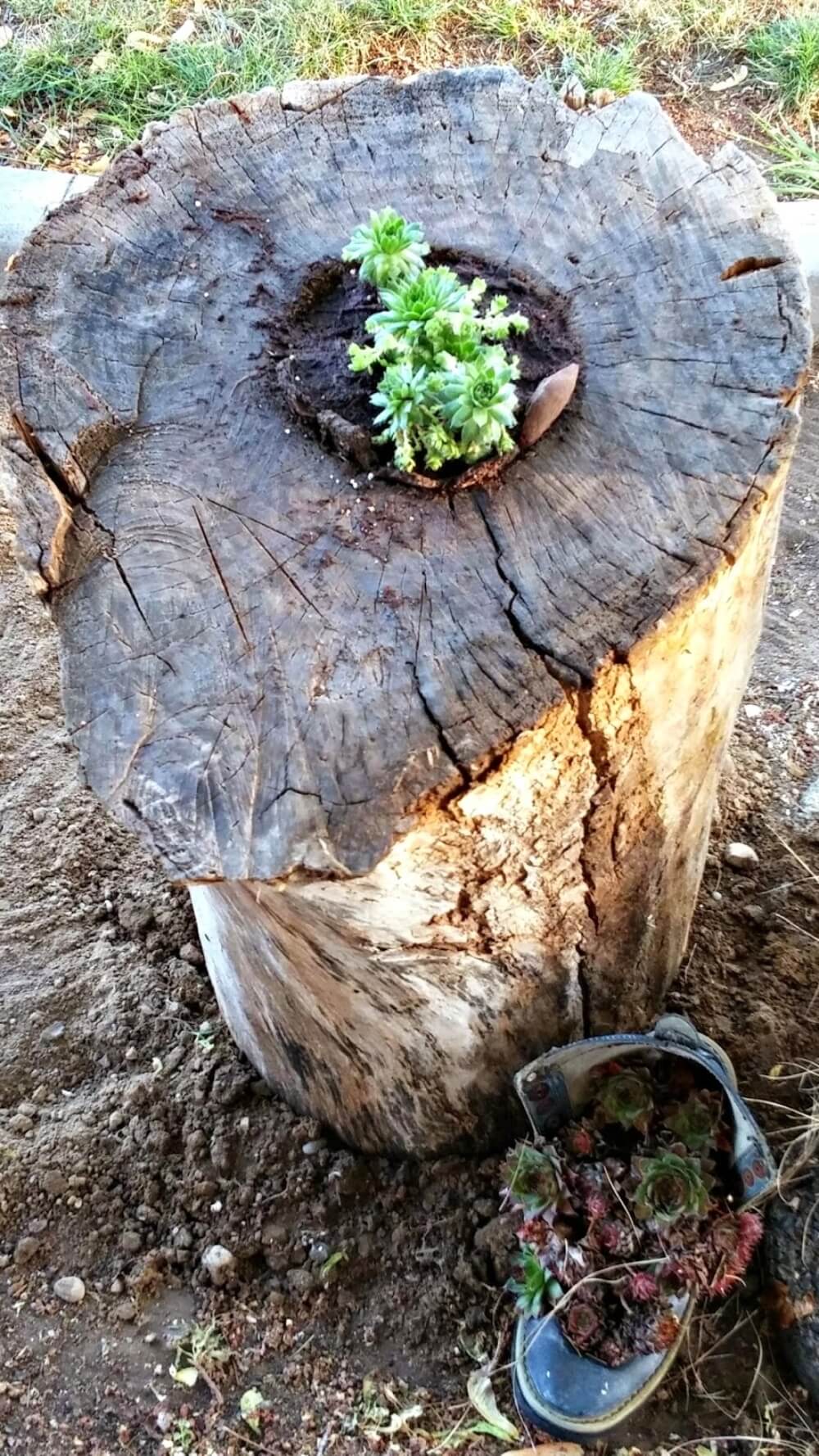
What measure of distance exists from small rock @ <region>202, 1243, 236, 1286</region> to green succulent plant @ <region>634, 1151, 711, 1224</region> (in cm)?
77

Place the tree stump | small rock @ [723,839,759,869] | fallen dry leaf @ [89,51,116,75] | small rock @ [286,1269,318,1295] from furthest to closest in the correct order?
fallen dry leaf @ [89,51,116,75]
small rock @ [723,839,759,869]
small rock @ [286,1269,318,1295]
the tree stump

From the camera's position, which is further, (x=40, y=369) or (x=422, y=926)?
(x=40, y=369)

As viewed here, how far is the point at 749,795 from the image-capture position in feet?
9.14

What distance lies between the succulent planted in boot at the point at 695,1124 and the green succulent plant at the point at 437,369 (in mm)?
1132

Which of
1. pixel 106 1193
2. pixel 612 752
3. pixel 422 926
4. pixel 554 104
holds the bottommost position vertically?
pixel 106 1193

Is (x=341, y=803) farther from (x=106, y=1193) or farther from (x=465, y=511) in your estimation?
(x=106, y=1193)

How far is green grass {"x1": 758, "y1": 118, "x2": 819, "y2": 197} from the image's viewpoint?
430cm

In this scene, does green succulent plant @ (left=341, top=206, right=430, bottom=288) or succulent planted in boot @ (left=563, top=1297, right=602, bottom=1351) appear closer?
green succulent plant @ (left=341, top=206, right=430, bottom=288)

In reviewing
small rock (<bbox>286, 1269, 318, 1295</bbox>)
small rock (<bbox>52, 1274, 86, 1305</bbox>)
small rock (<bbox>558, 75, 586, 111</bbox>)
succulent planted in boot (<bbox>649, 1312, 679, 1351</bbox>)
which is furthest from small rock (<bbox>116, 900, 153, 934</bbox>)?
small rock (<bbox>558, 75, 586, 111</bbox>)

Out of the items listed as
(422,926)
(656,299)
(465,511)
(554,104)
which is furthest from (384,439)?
(554,104)

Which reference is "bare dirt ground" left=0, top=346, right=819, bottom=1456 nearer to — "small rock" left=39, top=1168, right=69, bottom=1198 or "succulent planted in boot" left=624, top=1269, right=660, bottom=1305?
"small rock" left=39, top=1168, right=69, bottom=1198

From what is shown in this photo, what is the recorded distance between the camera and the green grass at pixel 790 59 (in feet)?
15.3

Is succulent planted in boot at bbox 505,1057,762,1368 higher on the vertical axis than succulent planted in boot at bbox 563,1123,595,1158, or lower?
lower

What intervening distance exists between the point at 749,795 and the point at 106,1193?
5.51 ft
